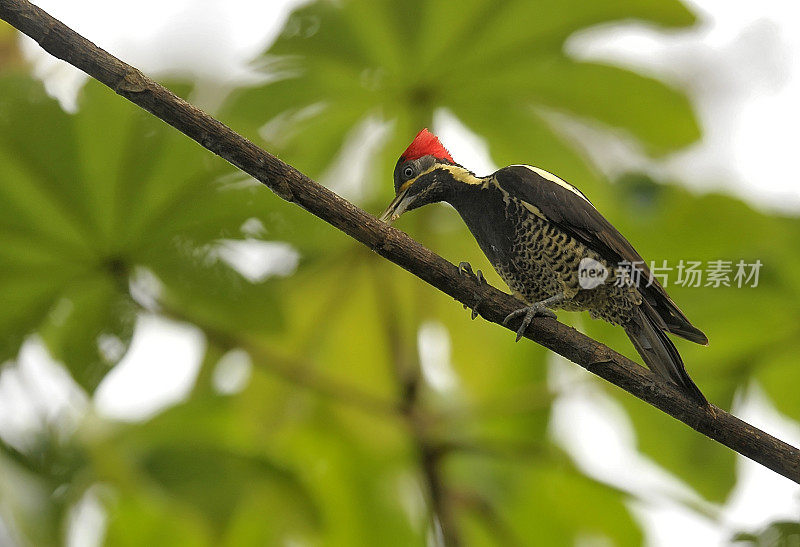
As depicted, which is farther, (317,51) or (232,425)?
(232,425)

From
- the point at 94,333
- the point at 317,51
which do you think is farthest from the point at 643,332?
the point at 94,333

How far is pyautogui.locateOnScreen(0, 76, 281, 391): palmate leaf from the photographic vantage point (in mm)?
1930

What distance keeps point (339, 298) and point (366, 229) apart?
3.83ft

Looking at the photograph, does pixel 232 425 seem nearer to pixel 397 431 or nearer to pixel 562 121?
pixel 397 431

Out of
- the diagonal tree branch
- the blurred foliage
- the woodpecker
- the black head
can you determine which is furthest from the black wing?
the blurred foliage

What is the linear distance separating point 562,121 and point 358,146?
56 cm

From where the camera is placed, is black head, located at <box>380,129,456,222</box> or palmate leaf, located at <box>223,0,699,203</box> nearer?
black head, located at <box>380,129,456,222</box>

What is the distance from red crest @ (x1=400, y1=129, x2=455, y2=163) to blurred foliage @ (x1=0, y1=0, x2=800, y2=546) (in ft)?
0.96

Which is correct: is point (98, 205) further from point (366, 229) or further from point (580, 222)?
point (580, 222)

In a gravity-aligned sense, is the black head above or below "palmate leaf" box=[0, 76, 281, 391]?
above

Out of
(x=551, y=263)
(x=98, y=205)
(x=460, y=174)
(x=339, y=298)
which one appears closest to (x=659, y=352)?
(x=551, y=263)

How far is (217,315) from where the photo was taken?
2.17m

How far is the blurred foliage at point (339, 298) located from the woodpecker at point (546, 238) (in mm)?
371

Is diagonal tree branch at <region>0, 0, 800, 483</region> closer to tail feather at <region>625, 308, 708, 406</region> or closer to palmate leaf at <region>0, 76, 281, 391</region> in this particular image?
tail feather at <region>625, 308, 708, 406</region>
